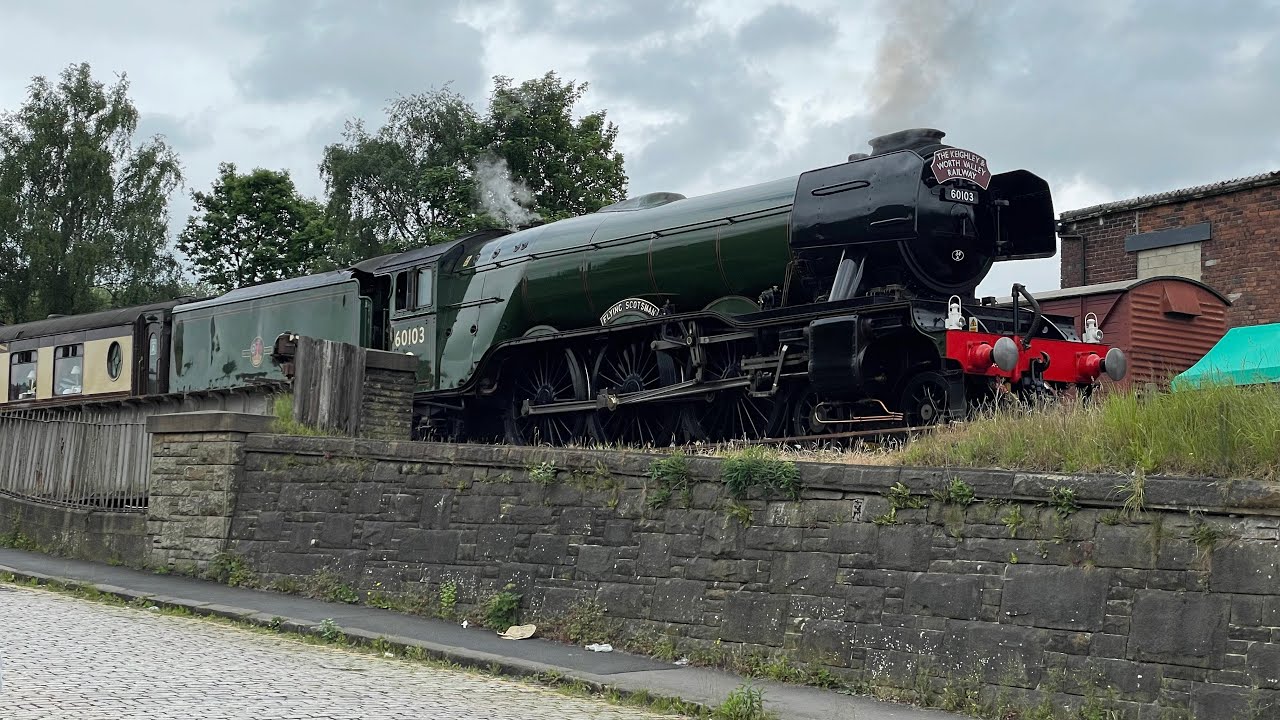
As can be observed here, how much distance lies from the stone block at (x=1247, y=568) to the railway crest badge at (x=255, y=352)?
Result: 649 inches

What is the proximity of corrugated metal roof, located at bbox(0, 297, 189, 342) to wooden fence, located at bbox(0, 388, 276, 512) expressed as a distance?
6.96m

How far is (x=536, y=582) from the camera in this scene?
9852 mm

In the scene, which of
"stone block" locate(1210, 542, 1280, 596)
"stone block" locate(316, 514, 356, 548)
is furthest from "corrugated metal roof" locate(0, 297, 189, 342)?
"stone block" locate(1210, 542, 1280, 596)

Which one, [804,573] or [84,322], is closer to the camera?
[804,573]

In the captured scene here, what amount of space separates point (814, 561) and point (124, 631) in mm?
5189

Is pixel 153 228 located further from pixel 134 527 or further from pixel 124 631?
pixel 124 631

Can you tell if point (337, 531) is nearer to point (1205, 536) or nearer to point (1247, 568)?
point (1205, 536)

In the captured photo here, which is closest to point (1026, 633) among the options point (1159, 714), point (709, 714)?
point (1159, 714)

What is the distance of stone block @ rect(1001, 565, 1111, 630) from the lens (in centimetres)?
695

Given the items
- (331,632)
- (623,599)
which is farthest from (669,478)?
(331,632)

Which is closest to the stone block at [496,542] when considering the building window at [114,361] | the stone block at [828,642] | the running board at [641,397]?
the stone block at [828,642]

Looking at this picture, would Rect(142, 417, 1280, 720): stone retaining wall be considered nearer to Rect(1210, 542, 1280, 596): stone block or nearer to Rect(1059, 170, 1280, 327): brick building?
Rect(1210, 542, 1280, 596): stone block

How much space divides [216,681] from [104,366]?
60.4ft

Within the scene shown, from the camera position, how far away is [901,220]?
12.3 m
